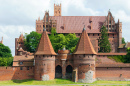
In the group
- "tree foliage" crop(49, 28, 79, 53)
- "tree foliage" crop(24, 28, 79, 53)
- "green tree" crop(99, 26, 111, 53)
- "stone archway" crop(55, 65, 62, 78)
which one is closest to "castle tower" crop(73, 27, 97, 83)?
"stone archway" crop(55, 65, 62, 78)

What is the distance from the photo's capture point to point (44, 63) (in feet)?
188

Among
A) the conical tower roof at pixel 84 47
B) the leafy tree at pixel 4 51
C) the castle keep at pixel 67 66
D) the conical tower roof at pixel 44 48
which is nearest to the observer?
the castle keep at pixel 67 66

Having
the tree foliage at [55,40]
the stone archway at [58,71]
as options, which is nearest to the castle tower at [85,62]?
the stone archway at [58,71]

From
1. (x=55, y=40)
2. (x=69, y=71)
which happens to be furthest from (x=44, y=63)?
(x=55, y=40)

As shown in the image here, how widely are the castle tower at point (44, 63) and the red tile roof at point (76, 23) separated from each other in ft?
101

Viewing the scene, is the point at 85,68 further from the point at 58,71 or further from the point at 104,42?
the point at 104,42

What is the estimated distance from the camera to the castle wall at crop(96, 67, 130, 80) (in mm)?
59406

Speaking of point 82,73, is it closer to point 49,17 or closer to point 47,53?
point 47,53

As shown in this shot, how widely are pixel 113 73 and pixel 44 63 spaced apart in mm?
14267

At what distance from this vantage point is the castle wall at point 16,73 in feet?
195

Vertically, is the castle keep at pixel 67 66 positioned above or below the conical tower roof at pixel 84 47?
below

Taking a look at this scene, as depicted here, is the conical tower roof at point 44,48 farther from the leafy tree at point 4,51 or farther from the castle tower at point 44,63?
the leafy tree at point 4,51

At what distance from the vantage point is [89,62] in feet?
186

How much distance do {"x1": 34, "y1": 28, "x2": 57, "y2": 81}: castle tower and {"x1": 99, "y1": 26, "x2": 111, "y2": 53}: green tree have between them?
24944 millimetres
